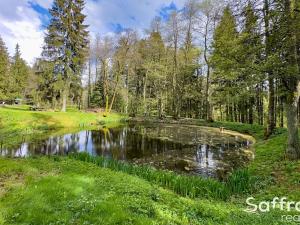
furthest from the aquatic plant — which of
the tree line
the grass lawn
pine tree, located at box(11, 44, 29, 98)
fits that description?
pine tree, located at box(11, 44, 29, 98)

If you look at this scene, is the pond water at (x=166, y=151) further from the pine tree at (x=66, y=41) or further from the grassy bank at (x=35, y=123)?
the pine tree at (x=66, y=41)

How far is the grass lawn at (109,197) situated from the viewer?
4801 mm

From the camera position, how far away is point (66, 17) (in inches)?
1332

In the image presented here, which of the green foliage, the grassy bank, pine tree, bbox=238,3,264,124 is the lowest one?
the grassy bank

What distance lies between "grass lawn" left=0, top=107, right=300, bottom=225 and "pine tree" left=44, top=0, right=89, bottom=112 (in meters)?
26.3

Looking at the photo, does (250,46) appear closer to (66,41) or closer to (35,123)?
(35,123)

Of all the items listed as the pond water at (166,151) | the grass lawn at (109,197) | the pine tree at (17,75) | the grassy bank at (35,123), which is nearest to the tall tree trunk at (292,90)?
the grass lawn at (109,197)

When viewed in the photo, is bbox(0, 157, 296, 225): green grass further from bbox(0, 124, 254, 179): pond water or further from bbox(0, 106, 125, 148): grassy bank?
bbox(0, 106, 125, 148): grassy bank

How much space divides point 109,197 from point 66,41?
3264 cm

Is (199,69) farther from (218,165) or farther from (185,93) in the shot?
(218,165)

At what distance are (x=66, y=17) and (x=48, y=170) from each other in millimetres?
30696

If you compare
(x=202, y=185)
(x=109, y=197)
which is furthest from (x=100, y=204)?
(x=202, y=185)

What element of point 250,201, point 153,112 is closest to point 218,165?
point 250,201

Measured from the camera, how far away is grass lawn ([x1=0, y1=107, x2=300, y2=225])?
15.8 ft
